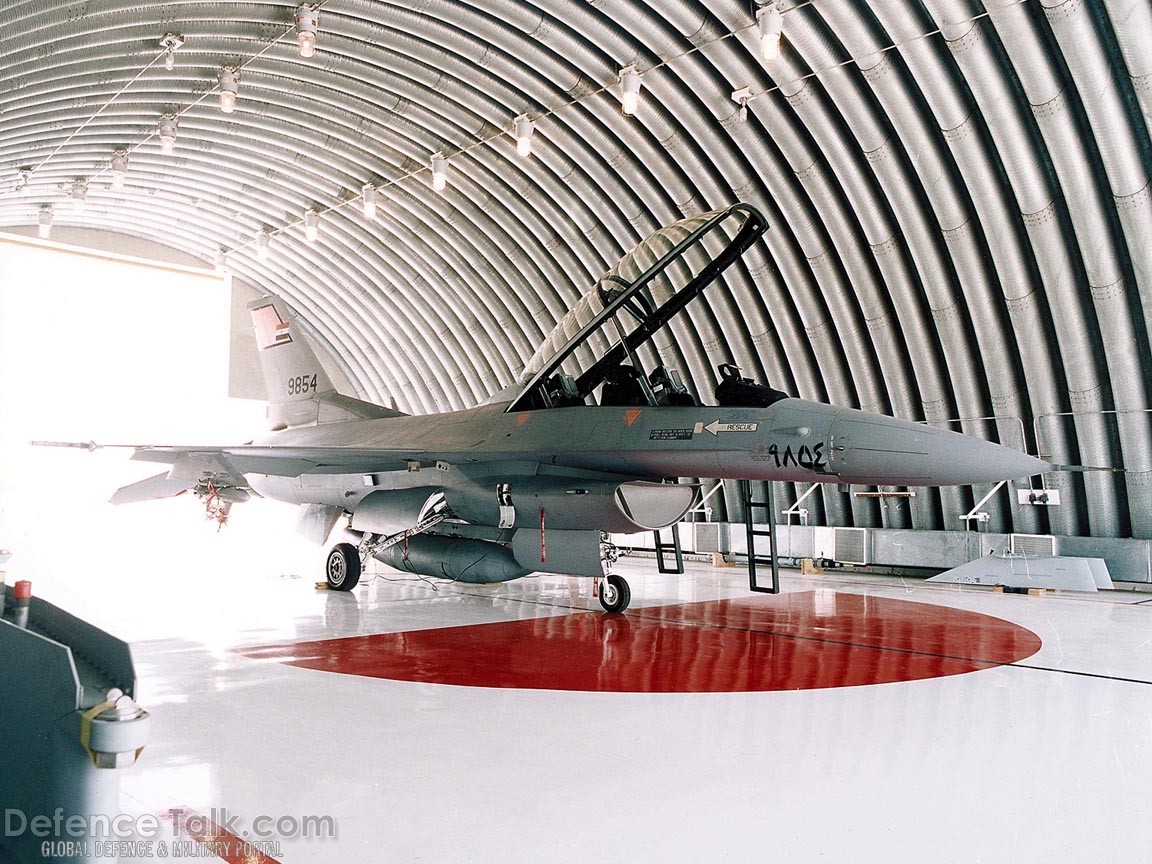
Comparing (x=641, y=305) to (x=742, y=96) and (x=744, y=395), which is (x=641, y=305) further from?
(x=742, y=96)

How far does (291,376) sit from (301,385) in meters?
0.24

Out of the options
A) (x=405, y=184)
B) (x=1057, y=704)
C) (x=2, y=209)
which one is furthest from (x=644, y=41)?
(x=2, y=209)

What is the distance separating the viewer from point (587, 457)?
8.15 metres

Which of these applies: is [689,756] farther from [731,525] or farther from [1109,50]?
[731,525]

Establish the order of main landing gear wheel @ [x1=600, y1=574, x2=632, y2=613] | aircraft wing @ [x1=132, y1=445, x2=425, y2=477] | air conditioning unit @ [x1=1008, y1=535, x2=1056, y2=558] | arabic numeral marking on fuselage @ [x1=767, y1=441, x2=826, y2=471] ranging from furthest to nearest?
air conditioning unit @ [x1=1008, y1=535, x2=1056, y2=558] < aircraft wing @ [x1=132, y1=445, x2=425, y2=477] < main landing gear wheel @ [x1=600, y1=574, x2=632, y2=613] < arabic numeral marking on fuselage @ [x1=767, y1=441, x2=826, y2=471]

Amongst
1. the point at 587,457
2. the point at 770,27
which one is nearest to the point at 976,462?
the point at 587,457

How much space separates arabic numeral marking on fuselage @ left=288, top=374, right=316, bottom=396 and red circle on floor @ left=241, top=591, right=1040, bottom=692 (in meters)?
5.95

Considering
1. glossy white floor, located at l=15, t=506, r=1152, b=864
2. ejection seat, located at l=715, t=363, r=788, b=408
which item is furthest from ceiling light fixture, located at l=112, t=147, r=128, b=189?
ejection seat, located at l=715, t=363, r=788, b=408

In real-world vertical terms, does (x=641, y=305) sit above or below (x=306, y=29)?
below

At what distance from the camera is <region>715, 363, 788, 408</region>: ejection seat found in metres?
7.46

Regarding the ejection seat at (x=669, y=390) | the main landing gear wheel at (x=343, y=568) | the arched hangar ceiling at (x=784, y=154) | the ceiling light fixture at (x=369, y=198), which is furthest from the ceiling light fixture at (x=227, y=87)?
the ejection seat at (x=669, y=390)

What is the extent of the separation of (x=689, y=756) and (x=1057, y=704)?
8.14ft

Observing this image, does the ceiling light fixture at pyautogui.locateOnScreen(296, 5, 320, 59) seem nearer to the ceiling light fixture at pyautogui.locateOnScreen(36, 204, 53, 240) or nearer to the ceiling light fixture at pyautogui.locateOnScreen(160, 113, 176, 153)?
the ceiling light fixture at pyautogui.locateOnScreen(160, 113, 176, 153)

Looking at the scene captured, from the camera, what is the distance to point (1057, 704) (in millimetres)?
4746
